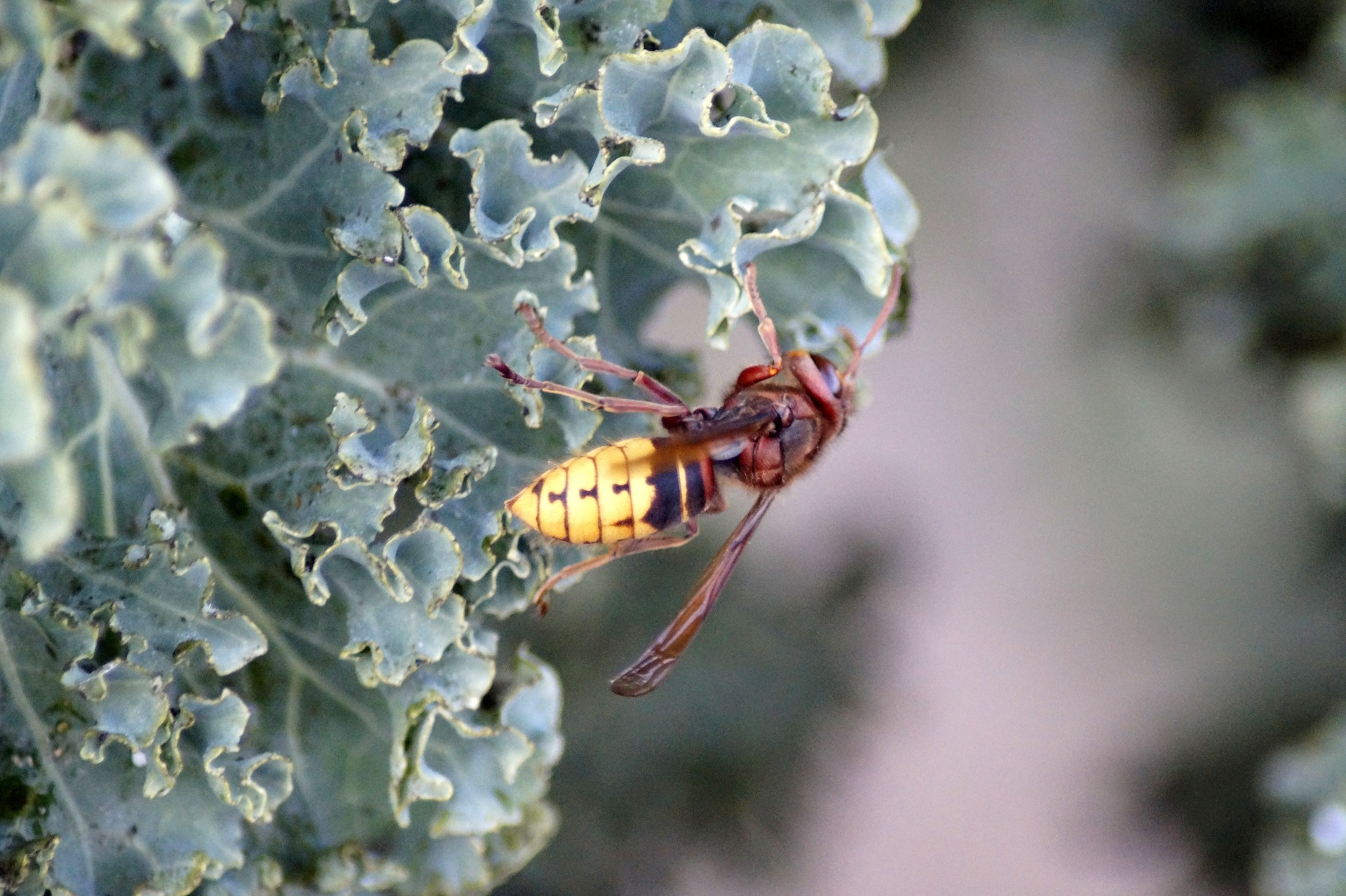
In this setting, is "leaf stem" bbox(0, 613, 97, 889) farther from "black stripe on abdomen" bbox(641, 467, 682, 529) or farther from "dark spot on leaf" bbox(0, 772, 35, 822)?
"black stripe on abdomen" bbox(641, 467, 682, 529)

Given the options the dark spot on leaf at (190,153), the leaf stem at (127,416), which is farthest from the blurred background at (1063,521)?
the dark spot on leaf at (190,153)

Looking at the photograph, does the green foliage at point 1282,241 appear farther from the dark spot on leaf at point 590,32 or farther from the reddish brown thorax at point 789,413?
the dark spot on leaf at point 590,32

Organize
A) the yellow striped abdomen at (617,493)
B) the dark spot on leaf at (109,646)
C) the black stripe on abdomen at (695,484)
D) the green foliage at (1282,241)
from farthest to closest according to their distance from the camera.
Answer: the green foliage at (1282,241) < the black stripe on abdomen at (695,484) < the yellow striped abdomen at (617,493) < the dark spot on leaf at (109,646)

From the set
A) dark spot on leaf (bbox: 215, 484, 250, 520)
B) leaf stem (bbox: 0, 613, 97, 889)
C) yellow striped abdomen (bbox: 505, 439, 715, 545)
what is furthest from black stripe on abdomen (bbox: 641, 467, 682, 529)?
leaf stem (bbox: 0, 613, 97, 889)

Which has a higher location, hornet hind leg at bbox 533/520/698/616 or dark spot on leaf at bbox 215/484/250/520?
dark spot on leaf at bbox 215/484/250/520

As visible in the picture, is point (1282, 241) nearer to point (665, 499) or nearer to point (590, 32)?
point (665, 499)

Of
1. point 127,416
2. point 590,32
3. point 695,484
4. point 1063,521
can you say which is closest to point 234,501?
point 127,416

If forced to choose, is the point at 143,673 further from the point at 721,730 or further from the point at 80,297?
the point at 721,730

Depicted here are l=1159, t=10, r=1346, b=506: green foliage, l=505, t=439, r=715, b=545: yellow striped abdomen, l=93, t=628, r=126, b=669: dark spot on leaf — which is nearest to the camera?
l=93, t=628, r=126, b=669: dark spot on leaf
